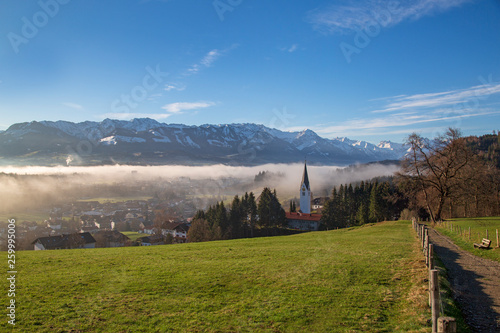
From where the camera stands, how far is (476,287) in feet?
38.1

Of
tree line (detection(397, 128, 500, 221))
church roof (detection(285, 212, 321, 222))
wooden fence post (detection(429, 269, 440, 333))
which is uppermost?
tree line (detection(397, 128, 500, 221))

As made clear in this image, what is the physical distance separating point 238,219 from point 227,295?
61468 millimetres

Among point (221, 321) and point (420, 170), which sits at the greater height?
point (420, 170)

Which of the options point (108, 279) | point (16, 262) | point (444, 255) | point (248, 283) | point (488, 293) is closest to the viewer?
point (488, 293)

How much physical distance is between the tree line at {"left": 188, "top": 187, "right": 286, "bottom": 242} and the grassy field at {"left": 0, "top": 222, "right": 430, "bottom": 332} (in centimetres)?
4616

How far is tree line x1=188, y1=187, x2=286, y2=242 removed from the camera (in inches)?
2456

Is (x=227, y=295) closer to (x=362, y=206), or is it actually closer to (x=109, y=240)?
(x=362, y=206)

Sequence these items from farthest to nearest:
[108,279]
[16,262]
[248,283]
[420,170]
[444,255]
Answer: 1. [420,170]
2. [444,255]
3. [16,262]
4. [108,279]
5. [248,283]

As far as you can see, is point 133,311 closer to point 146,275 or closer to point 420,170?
point 146,275

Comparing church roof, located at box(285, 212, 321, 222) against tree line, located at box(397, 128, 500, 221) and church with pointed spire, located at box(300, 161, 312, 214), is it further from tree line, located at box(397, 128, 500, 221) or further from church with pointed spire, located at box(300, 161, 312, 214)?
tree line, located at box(397, 128, 500, 221)

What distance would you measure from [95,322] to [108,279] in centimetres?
482

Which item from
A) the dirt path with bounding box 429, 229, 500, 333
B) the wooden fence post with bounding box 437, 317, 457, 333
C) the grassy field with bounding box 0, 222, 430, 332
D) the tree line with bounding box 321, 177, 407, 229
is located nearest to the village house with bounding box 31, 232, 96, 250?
the grassy field with bounding box 0, 222, 430, 332

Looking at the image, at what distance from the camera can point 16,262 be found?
16.9 m

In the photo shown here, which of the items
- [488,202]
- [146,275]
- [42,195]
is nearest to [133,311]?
[146,275]
